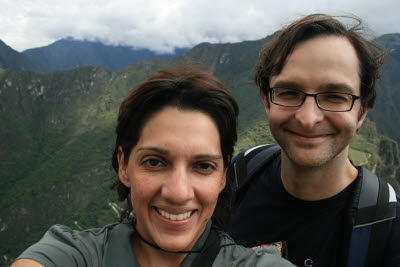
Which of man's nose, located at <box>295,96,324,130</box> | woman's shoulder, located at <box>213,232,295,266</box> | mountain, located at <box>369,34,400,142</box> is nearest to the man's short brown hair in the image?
man's nose, located at <box>295,96,324,130</box>

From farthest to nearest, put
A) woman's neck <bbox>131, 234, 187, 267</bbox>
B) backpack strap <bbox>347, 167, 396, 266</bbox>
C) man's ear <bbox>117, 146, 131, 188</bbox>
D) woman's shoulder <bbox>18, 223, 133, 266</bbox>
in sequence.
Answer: backpack strap <bbox>347, 167, 396, 266</bbox> < man's ear <bbox>117, 146, 131, 188</bbox> < woman's neck <bbox>131, 234, 187, 267</bbox> < woman's shoulder <bbox>18, 223, 133, 266</bbox>

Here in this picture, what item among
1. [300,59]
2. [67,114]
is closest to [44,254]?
[300,59]

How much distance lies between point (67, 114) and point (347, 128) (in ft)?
579

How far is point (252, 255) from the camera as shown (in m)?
2.26

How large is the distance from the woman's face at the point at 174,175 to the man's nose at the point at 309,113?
3.84 feet

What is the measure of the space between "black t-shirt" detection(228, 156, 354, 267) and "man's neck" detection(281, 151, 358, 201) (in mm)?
72

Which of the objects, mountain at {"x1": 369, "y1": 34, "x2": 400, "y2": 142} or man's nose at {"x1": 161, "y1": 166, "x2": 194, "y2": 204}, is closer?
man's nose at {"x1": 161, "y1": 166, "x2": 194, "y2": 204}

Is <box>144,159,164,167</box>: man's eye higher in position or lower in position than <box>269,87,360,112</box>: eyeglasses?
lower

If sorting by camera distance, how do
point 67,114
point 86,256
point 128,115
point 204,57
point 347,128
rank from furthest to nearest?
point 204,57
point 67,114
point 347,128
point 128,115
point 86,256

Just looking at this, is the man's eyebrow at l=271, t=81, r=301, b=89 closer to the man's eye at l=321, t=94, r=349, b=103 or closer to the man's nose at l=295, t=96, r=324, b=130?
the man's nose at l=295, t=96, r=324, b=130

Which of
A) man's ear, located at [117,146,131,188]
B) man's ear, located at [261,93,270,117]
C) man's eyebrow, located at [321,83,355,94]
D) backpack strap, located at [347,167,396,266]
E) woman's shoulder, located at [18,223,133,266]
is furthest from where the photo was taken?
man's ear, located at [261,93,270,117]

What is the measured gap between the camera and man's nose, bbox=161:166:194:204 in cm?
211

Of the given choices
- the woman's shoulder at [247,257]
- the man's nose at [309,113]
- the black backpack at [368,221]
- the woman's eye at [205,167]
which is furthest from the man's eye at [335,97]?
the woman's shoulder at [247,257]

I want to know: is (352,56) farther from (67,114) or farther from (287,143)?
(67,114)
